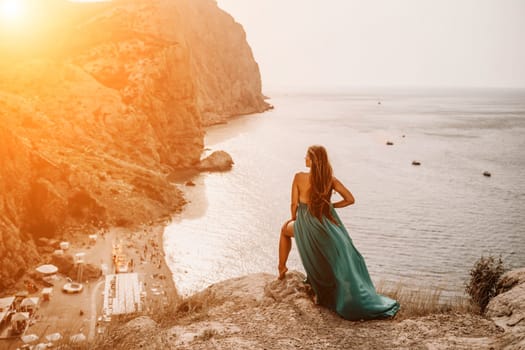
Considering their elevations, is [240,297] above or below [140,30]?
below

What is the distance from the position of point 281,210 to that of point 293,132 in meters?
75.2

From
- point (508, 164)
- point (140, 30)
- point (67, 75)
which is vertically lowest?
point (508, 164)

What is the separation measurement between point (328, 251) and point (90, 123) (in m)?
66.1

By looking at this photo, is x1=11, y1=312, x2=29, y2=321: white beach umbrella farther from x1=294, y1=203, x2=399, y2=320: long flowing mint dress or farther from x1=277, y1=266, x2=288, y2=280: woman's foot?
x1=294, y1=203, x2=399, y2=320: long flowing mint dress

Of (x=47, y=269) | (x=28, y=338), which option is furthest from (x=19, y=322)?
(x=47, y=269)

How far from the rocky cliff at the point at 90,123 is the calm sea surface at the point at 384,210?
8798 millimetres

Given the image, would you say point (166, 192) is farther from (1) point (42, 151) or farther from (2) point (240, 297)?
(2) point (240, 297)

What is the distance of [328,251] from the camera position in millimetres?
7648

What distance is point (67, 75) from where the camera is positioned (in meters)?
71.6

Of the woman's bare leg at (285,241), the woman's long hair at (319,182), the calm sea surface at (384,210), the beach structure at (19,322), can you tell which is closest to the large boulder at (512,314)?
the woman's long hair at (319,182)

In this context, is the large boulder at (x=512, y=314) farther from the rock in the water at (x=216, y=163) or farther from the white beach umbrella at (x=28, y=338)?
the rock in the water at (x=216, y=163)

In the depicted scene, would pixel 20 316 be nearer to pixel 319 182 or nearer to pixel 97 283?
pixel 97 283

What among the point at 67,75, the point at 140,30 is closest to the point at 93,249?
the point at 67,75

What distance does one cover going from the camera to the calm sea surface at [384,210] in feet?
136
